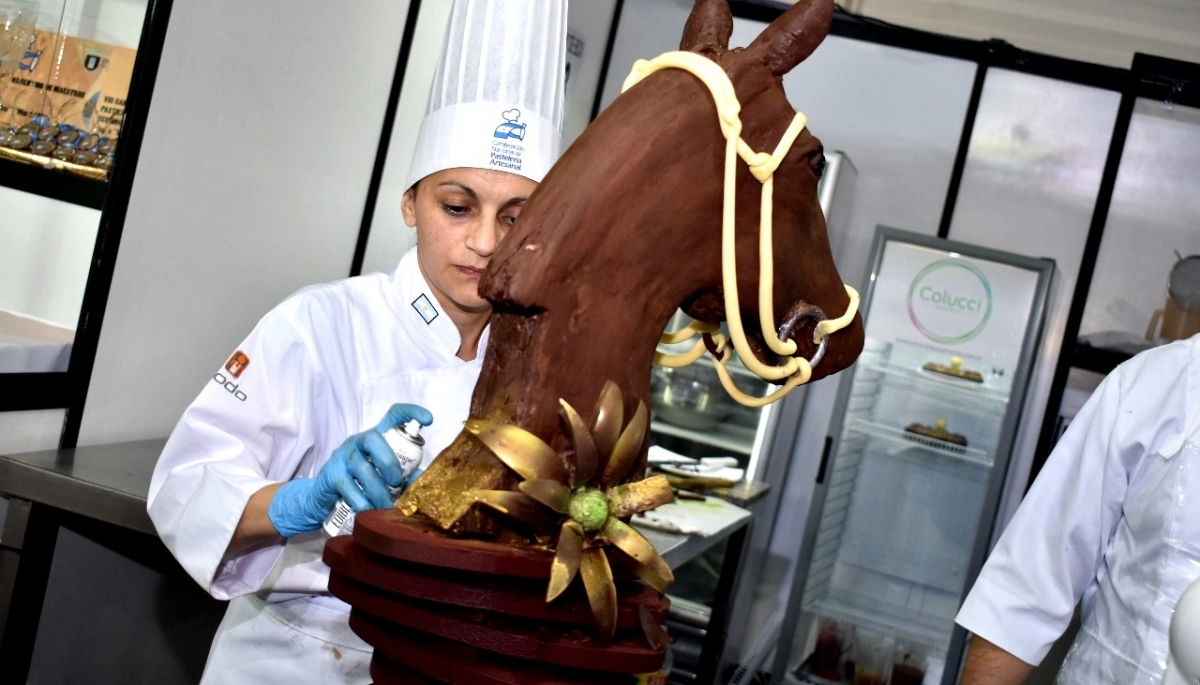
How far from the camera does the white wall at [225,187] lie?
2135 millimetres

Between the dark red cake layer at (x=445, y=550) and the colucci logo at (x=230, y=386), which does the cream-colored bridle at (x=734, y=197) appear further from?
the colucci logo at (x=230, y=386)

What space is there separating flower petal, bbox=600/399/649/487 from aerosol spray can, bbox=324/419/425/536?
340mm

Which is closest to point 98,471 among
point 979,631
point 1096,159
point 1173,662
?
point 979,631

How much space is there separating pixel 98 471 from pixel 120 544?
294mm

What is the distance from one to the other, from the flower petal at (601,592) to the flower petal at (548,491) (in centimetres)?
4

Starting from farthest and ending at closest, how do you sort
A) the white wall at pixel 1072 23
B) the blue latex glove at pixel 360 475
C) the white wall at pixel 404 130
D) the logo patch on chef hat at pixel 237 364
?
the white wall at pixel 1072 23 → the white wall at pixel 404 130 → the logo patch on chef hat at pixel 237 364 → the blue latex glove at pixel 360 475

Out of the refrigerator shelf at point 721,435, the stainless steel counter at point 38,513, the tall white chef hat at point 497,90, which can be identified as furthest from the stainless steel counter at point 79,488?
the refrigerator shelf at point 721,435

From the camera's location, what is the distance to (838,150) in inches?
191

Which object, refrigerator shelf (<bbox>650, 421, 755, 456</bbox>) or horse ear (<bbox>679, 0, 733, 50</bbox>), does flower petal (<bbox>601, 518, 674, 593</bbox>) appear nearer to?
horse ear (<bbox>679, 0, 733, 50</bbox>)

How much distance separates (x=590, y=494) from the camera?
681mm

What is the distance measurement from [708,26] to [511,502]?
1.23 ft

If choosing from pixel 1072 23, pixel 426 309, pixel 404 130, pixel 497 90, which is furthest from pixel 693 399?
pixel 497 90

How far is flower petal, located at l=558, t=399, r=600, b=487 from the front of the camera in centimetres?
67

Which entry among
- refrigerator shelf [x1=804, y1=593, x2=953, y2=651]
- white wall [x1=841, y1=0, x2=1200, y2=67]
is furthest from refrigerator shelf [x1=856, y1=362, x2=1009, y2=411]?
white wall [x1=841, y1=0, x2=1200, y2=67]
